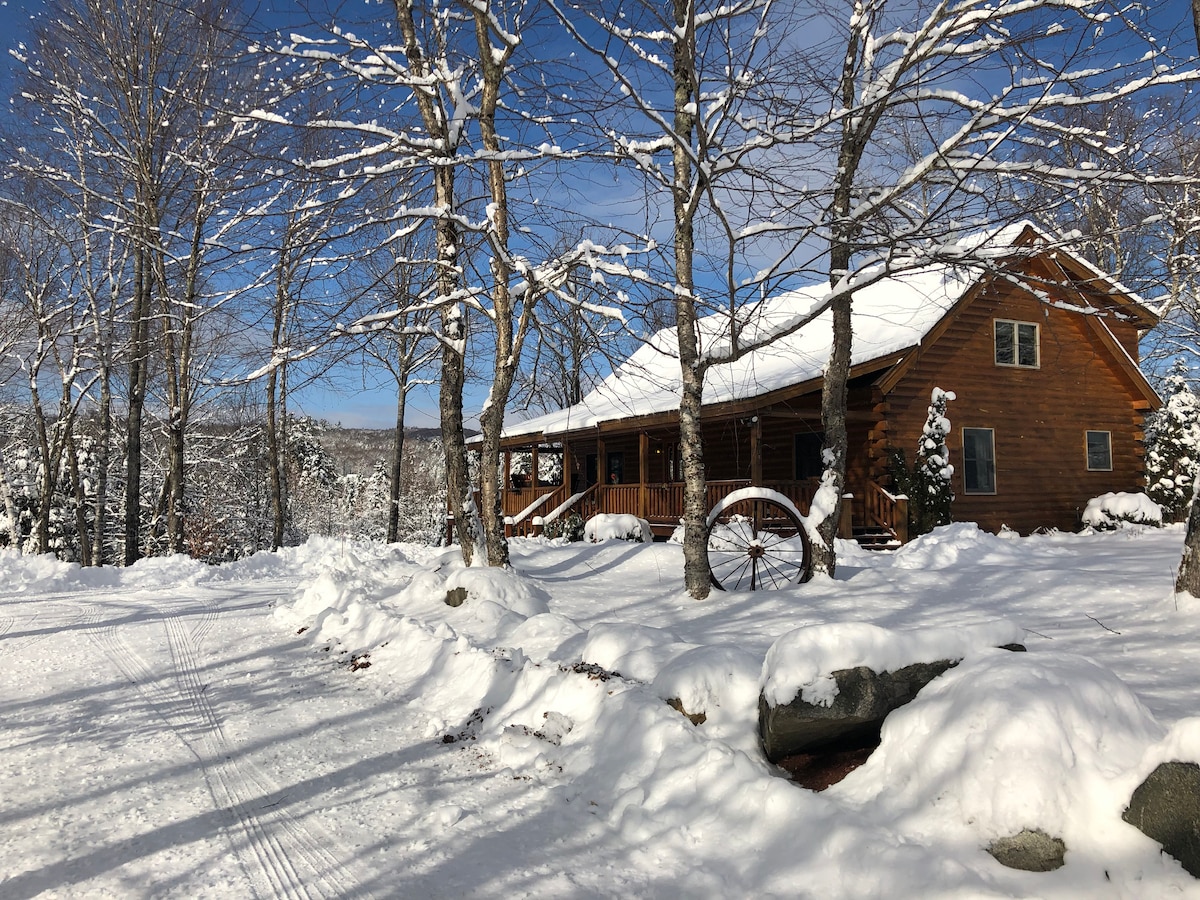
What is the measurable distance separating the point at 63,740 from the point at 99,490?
64.3 ft

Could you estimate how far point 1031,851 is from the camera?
297 centimetres

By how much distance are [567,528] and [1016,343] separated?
11452mm

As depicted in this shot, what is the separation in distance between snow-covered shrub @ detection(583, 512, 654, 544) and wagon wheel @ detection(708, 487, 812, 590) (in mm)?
1636

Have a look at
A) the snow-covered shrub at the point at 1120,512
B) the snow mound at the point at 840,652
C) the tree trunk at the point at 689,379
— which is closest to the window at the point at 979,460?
the snow-covered shrub at the point at 1120,512

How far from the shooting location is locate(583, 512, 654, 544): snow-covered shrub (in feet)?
52.3

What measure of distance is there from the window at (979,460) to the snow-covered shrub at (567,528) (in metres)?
8.86

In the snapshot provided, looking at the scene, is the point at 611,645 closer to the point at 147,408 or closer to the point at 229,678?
the point at 229,678

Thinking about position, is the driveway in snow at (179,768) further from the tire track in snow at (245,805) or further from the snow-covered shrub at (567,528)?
the snow-covered shrub at (567,528)

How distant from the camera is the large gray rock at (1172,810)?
2764mm

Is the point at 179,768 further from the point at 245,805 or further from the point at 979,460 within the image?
the point at 979,460

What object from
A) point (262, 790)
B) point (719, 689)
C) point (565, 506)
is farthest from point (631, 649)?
point (565, 506)

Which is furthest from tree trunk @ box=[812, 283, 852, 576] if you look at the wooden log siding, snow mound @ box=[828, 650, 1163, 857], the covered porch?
the wooden log siding

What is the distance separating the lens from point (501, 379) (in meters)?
10.3

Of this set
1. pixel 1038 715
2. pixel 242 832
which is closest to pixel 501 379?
pixel 242 832
